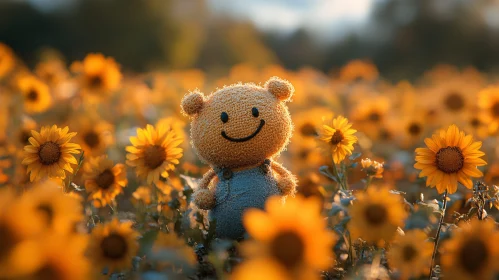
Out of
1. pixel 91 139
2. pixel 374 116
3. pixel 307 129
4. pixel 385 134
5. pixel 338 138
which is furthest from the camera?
pixel 385 134

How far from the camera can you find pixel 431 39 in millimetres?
25469

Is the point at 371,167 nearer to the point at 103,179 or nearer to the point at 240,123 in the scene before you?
the point at 240,123

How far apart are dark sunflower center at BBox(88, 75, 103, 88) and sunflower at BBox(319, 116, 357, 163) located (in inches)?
106

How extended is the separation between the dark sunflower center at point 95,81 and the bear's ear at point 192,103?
7.74 ft

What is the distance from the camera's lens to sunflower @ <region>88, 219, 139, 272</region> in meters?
1.72

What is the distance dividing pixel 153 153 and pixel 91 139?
1.16 metres

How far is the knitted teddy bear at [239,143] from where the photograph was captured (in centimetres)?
217

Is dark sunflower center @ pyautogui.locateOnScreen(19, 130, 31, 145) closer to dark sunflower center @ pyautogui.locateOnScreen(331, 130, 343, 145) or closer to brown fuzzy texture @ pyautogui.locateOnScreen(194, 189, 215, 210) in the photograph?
brown fuzzy texture @ pyautogui.locateOnScreen(194, 189, 215, 210)

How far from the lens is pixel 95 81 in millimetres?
4410

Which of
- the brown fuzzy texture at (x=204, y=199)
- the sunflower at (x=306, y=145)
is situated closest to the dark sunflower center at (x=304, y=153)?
Answer: the sunflower at (x=306, y=145)

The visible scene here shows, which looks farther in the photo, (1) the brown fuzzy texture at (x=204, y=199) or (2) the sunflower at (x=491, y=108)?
(2) the sunflower at (x=491, y=108)

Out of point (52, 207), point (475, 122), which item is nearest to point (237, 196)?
point (52, 207)

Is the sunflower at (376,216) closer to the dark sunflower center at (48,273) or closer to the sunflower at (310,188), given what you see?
the dark sunflower center at (48,273)

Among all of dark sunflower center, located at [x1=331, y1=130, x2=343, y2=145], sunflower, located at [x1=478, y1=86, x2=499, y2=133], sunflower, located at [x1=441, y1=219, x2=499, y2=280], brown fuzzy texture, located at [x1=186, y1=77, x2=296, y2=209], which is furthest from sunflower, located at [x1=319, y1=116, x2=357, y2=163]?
sunflower, located at [x1=478, y1=86, x2=499, y2=133]
